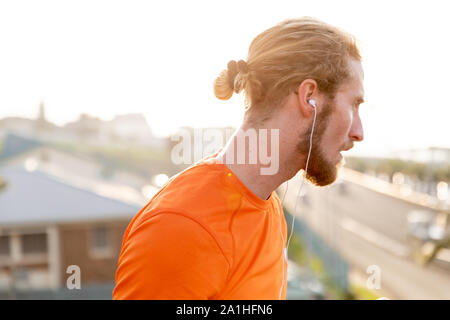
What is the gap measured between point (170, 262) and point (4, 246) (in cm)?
1177

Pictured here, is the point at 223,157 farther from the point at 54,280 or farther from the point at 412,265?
the point at 412,265

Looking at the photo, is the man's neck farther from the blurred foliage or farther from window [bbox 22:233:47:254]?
Result: the blurred foliage

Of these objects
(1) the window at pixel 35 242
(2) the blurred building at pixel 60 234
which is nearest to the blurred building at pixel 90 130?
(2) the blurred building at pixel 60 234

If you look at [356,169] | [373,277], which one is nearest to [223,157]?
[373,277]

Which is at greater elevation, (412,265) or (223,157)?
(223,157)

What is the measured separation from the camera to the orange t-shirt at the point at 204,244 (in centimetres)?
96

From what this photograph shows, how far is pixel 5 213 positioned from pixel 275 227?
12091 millimetres

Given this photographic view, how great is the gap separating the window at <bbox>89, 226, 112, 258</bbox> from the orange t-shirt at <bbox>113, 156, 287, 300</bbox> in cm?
1102

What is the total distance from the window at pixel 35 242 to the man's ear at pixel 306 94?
11.7 metres

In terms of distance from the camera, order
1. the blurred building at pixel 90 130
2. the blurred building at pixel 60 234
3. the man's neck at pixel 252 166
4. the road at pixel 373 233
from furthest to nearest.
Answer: the blurred building at pixel 90 130, the road at pixel 373 233, the blurred building at pixel 60 234, the man's neck at pixel 252 166

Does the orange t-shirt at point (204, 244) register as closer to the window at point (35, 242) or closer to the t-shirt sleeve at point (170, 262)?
the t-shirt sleeve at point (170, 262)

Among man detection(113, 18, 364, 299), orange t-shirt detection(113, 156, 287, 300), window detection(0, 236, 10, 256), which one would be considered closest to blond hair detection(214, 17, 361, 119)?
man detection(113, 18, 364, 299)

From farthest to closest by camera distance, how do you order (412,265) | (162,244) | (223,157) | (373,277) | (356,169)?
(356,169)
(412,265)
(373,277)
(223,157)
(162,244)
